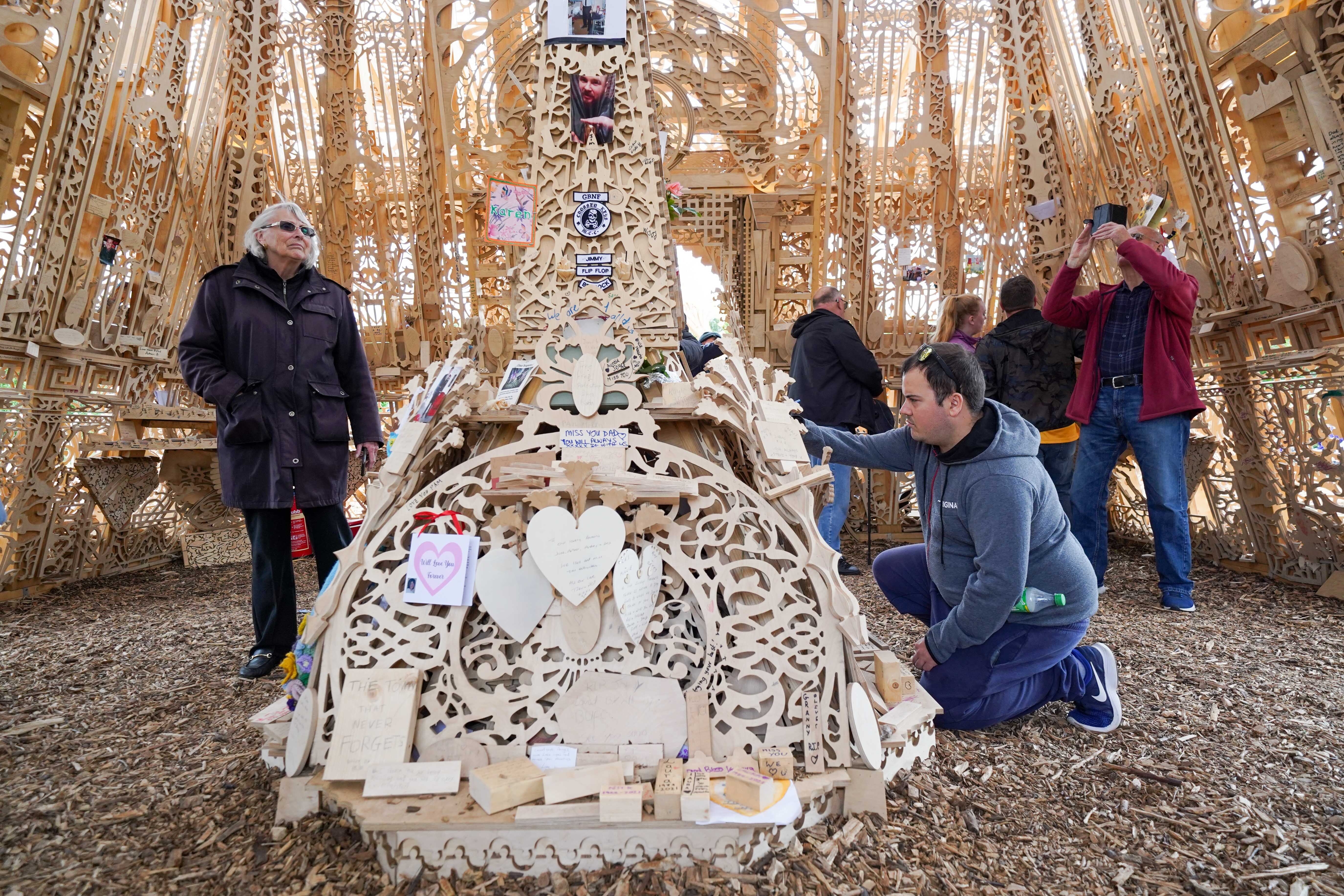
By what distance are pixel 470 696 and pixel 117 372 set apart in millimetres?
4016

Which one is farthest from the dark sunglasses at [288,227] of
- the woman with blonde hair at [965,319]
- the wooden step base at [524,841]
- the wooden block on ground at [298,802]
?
the woman with blonde hair at [965,319]

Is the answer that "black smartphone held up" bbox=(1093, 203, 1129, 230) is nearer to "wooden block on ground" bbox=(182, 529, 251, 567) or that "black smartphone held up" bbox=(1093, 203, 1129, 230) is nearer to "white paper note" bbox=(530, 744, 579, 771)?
"white paper note" bbox=(530, 744, 579, 771)

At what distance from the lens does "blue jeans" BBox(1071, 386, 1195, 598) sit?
3.18 meters

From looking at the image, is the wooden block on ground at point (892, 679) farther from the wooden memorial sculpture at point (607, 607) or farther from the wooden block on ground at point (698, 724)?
the wooden block on ground at point (698, 724)

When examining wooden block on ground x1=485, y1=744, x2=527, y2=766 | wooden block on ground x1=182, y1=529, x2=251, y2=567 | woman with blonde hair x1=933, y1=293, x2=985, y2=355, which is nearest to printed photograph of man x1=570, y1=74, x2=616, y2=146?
wooden block on ground x1=485, y1=744, x2=527, y2=766

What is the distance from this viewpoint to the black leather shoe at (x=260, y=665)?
2574 mm

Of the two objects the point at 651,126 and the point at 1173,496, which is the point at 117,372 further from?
the point at 1173,496

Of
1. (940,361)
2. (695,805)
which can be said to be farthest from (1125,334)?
(695,805)

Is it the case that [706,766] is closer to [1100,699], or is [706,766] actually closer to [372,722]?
[372,722]

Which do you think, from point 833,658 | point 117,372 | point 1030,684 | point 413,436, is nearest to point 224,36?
point 117,372

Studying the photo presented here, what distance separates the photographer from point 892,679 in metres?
1.79

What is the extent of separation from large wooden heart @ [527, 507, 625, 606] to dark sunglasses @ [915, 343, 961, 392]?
932 millimetres

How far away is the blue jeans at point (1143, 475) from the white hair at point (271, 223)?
333 centimetres

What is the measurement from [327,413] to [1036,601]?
2.37 m
